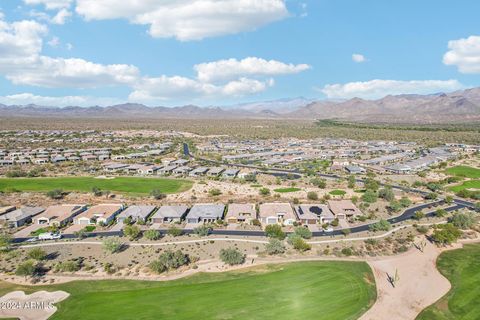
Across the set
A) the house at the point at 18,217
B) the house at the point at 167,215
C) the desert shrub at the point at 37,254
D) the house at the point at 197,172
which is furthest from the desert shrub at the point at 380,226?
the house at the point at 18,217

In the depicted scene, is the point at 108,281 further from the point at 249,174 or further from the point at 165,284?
the point at 249,174

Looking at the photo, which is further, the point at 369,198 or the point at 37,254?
the point at 369,198

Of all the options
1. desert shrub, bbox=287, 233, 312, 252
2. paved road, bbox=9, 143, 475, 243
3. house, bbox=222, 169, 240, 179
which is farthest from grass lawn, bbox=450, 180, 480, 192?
house, bbox=222, 169, 240, 179

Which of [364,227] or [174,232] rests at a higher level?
[174,232]

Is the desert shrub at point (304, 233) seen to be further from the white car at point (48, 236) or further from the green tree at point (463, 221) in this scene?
the white car at point (48, 236)

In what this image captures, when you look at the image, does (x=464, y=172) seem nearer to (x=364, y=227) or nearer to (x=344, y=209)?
(x=344, y=209)

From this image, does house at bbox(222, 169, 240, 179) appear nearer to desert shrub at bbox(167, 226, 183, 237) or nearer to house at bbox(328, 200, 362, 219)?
house at bbox(328, 200, 362, 219)

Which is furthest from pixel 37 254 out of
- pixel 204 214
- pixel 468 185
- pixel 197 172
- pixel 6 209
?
pixel 468 185
